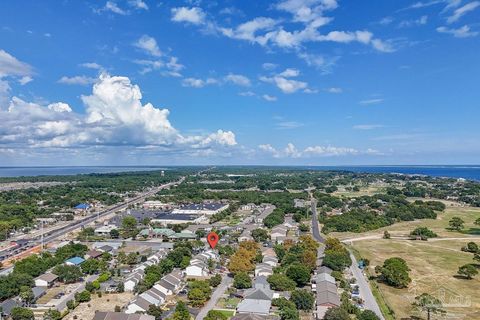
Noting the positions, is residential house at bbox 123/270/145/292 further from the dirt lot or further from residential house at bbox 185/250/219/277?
residential house at bbox 185/250/219/277

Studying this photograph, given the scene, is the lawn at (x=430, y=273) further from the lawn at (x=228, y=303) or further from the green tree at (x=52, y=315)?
the green tree at (x=52, y=315)

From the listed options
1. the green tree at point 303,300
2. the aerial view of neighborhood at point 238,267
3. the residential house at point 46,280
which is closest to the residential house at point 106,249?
the aerial view of neighborhood at point 238,267

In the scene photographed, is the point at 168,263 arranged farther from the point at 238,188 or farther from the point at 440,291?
the point at 238,188

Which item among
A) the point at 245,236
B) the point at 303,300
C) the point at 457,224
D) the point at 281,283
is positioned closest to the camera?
the point at 303,300

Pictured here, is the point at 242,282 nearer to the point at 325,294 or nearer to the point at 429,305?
the point at 325,294

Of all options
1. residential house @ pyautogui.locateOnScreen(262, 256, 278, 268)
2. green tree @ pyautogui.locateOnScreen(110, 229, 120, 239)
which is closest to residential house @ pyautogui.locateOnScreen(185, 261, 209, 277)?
residential house @ pyautogui.locateOnScreen(262, 256, 278, 268)

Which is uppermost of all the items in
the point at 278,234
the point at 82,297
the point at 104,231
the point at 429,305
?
the point at 429,305

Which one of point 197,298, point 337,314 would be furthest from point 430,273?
→ point 197,298
